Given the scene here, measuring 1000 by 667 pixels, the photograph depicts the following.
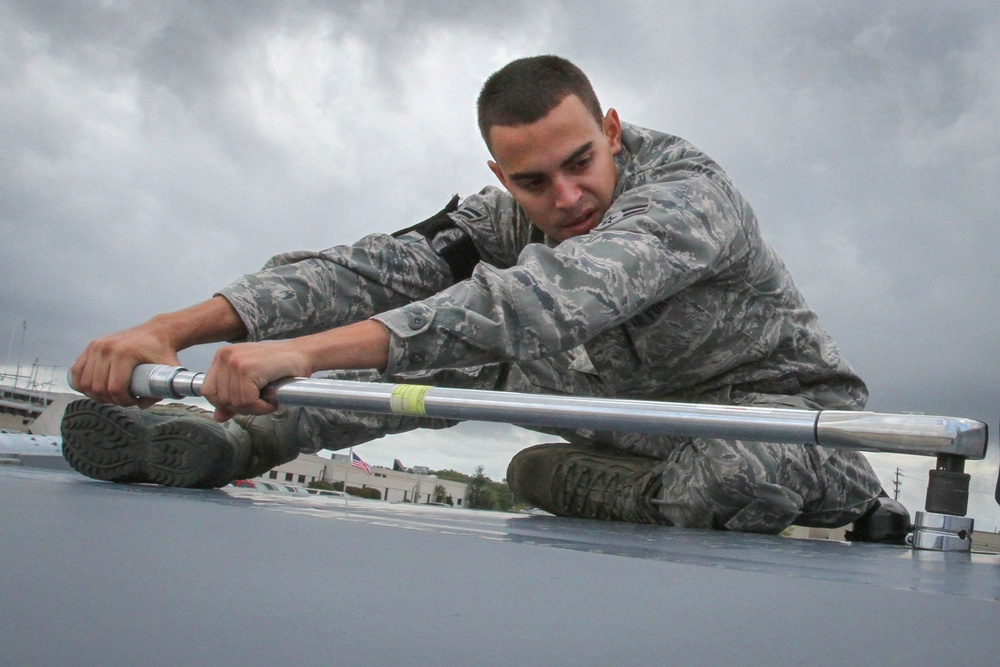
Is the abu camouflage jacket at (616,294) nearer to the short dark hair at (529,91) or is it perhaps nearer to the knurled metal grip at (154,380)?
the short dark hair at (529,91)

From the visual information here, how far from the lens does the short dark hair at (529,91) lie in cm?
249

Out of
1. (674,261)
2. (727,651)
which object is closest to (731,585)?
(727,651)

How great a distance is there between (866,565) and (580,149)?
145 cm

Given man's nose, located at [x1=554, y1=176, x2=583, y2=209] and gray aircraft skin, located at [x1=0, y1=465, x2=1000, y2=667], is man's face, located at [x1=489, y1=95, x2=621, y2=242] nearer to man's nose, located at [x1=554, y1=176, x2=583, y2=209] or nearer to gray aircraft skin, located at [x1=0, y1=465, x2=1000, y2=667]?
man's nose, located at [x1=554, y1=176, x2=583, y2=209]

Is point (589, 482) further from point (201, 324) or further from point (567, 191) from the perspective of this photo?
point (201, 324)

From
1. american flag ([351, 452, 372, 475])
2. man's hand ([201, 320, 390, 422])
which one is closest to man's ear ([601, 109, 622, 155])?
man's hand ([201, 320, 390, 422])

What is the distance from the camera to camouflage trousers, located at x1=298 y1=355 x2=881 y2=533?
7.43ft

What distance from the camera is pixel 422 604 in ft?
2.11

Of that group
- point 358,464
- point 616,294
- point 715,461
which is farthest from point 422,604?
point 358,464

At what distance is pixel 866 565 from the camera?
129cm

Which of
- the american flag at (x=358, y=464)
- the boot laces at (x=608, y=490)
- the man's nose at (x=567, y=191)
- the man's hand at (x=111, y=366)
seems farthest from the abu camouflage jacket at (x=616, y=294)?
the american flag at (x=358, y=464)

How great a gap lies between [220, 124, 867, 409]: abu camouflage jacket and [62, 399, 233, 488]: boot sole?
337mm

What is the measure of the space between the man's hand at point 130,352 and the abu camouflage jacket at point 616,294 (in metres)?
0.19

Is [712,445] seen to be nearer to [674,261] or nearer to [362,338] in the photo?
[674,261]
